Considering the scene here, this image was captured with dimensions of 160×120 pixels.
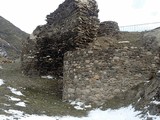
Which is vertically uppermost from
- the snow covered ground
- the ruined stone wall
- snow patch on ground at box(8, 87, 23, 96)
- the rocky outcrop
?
the rocky outcrop

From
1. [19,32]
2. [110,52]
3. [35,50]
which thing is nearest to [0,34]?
[19,32]

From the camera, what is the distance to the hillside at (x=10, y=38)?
3991cm

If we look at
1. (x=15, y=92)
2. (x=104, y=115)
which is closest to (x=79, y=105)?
(x=104, y=115)

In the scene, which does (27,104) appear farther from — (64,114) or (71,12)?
(71,12)

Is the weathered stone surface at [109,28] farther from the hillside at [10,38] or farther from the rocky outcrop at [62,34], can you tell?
the hillside at [10,38]

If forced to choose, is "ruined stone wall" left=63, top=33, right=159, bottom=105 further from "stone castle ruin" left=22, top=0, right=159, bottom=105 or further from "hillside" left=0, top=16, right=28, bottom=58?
"hillside" left=0, top=16, right=28, bottom=58

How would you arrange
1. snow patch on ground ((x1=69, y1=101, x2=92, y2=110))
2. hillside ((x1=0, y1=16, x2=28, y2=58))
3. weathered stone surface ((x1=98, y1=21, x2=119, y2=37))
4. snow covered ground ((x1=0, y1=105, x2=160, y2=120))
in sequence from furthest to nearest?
hillside ((x1=0, y1=16, x2=28, y2=58)) < weathered stone surface ((x1=98, y1=21, x2=119, y2=37)) < snow patch on ground ((x1=69, y1=101, x2=92, y2=110)) < snow covered ground ((x1=0, y1=105, x2=160, y2=120))

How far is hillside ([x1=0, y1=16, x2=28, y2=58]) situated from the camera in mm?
39906

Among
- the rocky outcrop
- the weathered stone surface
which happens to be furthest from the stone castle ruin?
the weathered stone surface

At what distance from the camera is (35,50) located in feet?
65.4

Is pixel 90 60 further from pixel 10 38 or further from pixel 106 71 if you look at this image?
pixel 10 38

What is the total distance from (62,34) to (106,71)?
4.63m

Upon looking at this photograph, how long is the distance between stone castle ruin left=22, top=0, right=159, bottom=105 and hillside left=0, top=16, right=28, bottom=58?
19.1 m

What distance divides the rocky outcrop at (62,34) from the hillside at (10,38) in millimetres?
→ 17851
